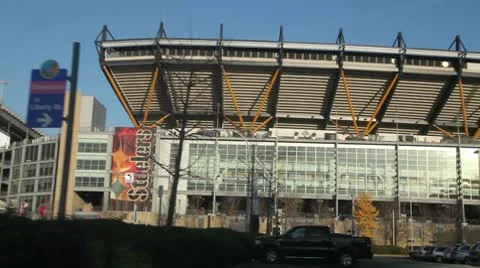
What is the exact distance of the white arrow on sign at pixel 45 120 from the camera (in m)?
13.0

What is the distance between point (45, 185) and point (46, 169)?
3197 millimetres

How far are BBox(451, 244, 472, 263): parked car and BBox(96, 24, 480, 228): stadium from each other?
53061 millimetres

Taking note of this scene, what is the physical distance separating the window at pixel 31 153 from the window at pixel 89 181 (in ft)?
52.3

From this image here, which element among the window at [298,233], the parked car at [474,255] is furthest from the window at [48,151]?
the parked car at [474,255]

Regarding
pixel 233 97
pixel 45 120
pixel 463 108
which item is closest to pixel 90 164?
pixel 233 97

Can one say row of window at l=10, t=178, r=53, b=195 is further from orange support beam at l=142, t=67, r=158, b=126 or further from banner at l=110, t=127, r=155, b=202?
orange support beam at l=142, t=67, r=158, b=126

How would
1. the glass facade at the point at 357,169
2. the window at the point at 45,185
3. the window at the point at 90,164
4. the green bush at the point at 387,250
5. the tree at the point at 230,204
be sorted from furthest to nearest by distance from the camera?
the window at the point at 45,185
the window at the point at 90,164
the glass facade at the point at 357,169
the tree at the point at 230,204
the green bush at the point at 387,250

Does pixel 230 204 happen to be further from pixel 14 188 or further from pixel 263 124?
Answer: pixel 14 188

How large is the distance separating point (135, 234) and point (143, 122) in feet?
309

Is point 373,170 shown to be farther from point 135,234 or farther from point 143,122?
point 135,234

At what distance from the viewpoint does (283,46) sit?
9325 cm

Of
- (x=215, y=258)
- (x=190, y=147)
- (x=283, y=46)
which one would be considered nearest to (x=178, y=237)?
(x=215, y=258)

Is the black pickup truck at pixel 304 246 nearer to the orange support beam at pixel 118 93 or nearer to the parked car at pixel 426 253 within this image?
the parked car at pixel 426 253

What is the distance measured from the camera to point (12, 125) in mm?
130375
